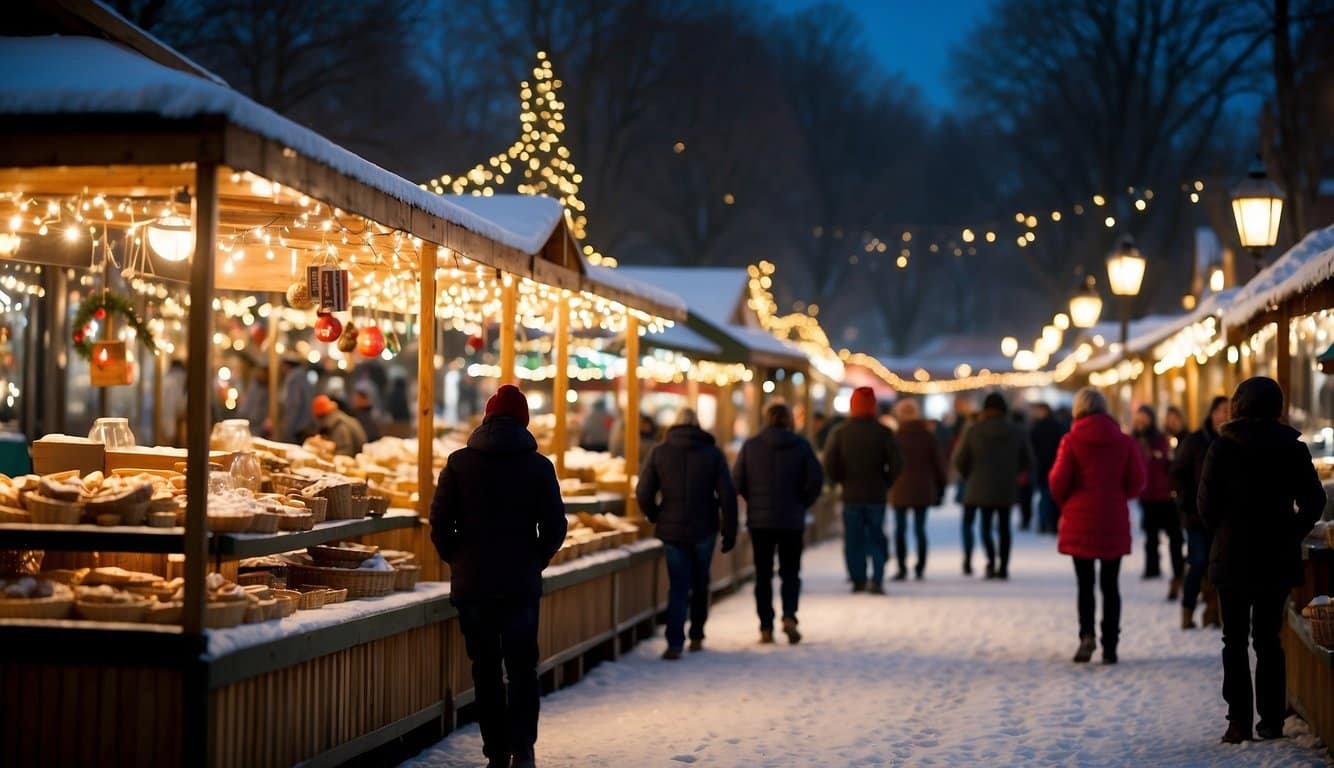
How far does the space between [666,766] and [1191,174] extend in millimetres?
37006

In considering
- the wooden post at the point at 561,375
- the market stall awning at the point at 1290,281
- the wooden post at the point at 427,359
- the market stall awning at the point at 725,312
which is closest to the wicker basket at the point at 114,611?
the wooden post at the point at 427,359

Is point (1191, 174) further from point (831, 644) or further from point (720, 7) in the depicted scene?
point (831, 644)

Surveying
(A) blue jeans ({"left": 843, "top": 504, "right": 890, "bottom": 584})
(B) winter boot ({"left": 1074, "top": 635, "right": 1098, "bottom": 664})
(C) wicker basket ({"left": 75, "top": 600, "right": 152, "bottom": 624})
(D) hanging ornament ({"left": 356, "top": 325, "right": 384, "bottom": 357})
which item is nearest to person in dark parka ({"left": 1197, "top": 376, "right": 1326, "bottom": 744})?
(B) winter boot ({"left": 1074, "top": 635, "right": 1098, "bottom": 664})

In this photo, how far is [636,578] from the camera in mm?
13484

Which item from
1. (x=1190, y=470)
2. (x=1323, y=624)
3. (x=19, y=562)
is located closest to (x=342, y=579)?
(x=19, y=562)

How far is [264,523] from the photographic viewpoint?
24.5ft

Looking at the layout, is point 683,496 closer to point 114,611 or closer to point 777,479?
point 777,479

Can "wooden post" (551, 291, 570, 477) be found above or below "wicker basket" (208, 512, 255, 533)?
above

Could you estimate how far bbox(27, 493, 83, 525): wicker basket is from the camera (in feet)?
23.5

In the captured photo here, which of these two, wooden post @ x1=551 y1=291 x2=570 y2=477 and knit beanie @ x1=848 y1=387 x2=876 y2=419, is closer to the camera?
wooden post @ x1=551 y1=291 x2=570 y2=477

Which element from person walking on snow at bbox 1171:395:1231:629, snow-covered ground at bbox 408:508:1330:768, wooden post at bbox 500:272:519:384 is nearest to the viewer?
snow-covered ground at bbox 408:508:1330:768

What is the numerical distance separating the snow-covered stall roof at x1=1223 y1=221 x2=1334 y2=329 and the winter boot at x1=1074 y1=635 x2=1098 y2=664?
7.70ft

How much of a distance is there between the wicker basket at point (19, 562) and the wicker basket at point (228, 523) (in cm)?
88

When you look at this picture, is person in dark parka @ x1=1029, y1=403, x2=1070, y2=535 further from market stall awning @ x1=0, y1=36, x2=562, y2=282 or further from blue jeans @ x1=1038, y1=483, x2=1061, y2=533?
market stall awning @ x1=0, y1=36, x2=562, y2=282
